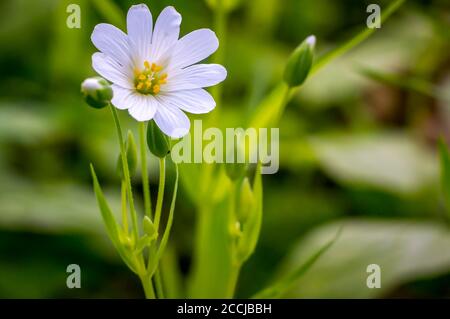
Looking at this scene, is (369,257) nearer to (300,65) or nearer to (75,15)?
(300,65)

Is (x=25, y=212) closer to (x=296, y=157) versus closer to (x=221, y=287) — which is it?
(x=221, y=287)

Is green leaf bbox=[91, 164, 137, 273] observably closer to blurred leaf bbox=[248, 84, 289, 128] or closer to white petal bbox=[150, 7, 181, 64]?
white petal bbox=[150, 7, 181, 64]

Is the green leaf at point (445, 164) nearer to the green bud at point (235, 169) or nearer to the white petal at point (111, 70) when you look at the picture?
the green bud at point (235, 169)

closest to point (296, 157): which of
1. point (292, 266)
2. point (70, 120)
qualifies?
point (292, 266)

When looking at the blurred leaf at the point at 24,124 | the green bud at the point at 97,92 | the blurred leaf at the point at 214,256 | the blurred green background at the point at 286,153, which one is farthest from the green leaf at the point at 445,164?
the blurred leaf at the point at 24,124

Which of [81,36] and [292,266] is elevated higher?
[81,36]
